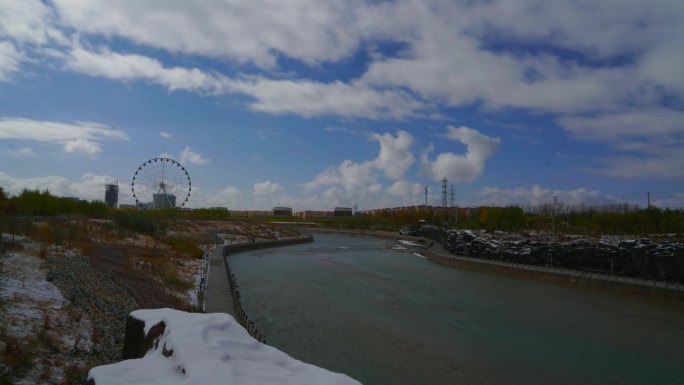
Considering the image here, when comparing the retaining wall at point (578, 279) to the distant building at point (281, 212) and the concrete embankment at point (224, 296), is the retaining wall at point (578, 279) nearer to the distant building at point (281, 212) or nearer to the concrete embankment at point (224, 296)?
the concrete embankment at point (224, 296)

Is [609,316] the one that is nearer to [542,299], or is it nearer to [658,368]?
[542,299]

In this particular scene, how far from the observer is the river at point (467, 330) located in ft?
34.2

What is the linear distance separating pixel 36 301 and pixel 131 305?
7.47 ft

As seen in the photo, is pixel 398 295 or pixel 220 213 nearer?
pixel 398 295

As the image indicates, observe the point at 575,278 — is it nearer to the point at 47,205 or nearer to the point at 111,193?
the point at 47,205

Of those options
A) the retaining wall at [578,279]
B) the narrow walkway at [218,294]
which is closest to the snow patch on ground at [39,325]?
the narrow walkway at [218,294]

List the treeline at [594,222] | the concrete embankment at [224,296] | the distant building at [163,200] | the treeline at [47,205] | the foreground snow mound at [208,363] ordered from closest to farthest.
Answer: the foreground snow mound at [208,363] < the concrete embankment at [224,296] < the treeline at [47,205] < the treeline at [594,222] < the distant building at [163,200]

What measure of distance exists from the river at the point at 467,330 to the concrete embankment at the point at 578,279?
1.82ft

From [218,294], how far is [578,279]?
1726cm

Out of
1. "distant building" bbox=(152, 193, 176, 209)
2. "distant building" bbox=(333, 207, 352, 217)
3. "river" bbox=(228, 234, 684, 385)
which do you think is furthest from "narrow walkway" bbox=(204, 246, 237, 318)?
"distant building" bbox=(333, 207, 352, 217)

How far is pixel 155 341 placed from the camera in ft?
18.8

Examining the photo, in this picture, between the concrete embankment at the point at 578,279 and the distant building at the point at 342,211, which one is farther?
the distant building at the point at 342,211

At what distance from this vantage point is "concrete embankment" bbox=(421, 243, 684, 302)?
63.3 feet

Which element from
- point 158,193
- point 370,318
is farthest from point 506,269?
point 158,193
